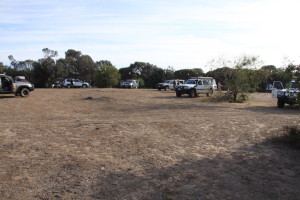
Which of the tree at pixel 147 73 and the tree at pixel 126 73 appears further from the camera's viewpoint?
the tree at pixel 126 73

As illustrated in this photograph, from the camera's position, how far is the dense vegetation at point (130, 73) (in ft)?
69.7

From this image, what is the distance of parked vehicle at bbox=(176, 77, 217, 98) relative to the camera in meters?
25.0

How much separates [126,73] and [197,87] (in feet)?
142

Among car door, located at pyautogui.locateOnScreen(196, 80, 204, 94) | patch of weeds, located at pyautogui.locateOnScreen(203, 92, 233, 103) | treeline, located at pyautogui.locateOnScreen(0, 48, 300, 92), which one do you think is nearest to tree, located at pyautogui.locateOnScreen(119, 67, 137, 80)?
treeline, located at pyautogui.locateOnScreen(0, 48, 300, 92)

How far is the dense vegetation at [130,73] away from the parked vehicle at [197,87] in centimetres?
86

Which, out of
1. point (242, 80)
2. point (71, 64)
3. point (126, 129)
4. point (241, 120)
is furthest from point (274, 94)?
point (71, 64)

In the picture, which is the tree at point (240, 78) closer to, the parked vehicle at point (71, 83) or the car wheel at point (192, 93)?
the car wheel at point (192, 93)

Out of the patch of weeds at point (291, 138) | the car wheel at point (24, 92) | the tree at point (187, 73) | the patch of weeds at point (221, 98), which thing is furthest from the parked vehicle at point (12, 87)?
the tree at point (187, 73)

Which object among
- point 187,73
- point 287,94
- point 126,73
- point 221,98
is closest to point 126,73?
point 126,73

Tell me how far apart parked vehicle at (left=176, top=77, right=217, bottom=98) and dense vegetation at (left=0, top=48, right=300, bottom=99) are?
86 cm

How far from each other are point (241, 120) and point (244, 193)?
6.87 m

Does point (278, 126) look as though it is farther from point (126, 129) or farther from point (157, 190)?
point (157, 190)

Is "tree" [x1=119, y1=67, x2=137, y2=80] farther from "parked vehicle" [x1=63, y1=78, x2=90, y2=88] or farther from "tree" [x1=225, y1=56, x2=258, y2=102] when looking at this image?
"tree" [x1=225, y1=56, x2=258, y2=102]

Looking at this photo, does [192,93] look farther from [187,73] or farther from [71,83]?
[187,73]
